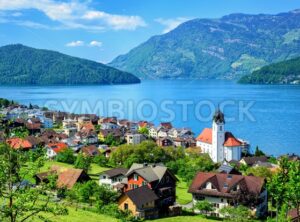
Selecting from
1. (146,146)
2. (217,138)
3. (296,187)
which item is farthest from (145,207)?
(217,138)

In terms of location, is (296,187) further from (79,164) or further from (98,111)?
(98,111)

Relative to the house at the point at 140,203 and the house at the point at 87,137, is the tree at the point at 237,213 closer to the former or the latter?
the house at the point at 140,203

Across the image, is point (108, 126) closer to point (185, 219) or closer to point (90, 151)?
point (90, 151)

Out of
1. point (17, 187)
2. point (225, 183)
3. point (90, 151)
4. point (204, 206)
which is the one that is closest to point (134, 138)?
point (90, 151)

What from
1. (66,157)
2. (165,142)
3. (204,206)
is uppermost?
(66,157)

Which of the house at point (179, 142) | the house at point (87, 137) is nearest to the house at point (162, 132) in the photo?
the house at point (179, 142)

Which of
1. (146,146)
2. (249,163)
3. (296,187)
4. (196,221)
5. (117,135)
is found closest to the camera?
(296,187)
